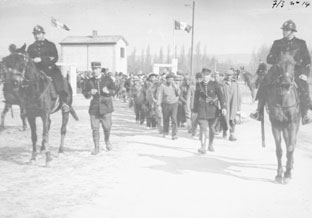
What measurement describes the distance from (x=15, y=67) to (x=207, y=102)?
4.37 meters

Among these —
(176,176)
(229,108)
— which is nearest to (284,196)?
(176,176)

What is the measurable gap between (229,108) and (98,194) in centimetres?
667

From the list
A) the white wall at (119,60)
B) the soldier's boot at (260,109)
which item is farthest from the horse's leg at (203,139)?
the white wall at (119,60)

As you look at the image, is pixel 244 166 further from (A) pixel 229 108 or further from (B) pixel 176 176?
(A) pixel 229 108

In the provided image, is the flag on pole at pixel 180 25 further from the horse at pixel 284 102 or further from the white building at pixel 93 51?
the white building at pixel 93 51

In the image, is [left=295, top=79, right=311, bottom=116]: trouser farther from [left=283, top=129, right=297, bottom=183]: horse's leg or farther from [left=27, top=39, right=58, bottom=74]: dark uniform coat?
[left=27, top=39, right=58, bottom=74]: dark uniform coat

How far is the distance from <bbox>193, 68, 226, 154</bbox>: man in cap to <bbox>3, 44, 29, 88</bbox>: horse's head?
410 centimetres

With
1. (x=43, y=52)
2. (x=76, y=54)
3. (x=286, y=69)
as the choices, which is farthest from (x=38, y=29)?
(x=76, y=54)

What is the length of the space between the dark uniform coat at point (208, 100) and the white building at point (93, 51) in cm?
3675

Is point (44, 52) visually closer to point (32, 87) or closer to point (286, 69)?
point (32, 87)

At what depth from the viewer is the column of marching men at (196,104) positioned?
9375 millimetres

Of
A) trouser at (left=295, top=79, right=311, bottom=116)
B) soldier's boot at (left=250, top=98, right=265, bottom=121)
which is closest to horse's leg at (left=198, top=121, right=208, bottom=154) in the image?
soldier's boot at (left=250, top=98, right=265, bottom=121)

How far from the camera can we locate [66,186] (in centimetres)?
627

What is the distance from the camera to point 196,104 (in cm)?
952
